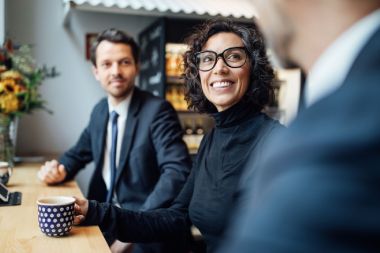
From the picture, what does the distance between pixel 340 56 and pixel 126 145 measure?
168cm

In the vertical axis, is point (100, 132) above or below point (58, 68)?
below

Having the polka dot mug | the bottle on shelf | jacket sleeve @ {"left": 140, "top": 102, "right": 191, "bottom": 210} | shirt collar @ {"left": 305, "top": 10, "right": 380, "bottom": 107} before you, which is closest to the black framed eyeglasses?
jacket sleeve @ {"left": 140, "top": 102, "right": 191, "bottom": 210}

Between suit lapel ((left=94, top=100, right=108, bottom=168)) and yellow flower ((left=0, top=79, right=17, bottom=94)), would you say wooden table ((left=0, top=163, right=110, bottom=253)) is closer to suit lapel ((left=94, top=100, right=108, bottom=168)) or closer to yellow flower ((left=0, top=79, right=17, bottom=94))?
suit lapel ((left=94, top=100, right=108, bottom=168))

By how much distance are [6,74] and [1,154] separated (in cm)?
46

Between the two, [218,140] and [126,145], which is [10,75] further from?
[218,140]

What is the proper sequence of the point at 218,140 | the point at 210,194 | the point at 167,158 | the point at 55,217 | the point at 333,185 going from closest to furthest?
the point at 333,185, the point at 55,217, the point at 210,194, the point at 218,140, the point at 167,158

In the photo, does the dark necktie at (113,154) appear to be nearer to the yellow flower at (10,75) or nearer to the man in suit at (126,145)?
the man in suit at (126,145)

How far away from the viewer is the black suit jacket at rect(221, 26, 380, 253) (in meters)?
0.34

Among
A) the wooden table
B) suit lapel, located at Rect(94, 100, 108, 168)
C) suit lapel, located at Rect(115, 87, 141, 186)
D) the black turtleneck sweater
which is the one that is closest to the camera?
the wooden table

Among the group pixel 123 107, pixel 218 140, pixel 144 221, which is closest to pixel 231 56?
pixel 218 140

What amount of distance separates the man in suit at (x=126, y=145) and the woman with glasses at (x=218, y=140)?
28 cm

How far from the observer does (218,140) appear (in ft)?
4.63

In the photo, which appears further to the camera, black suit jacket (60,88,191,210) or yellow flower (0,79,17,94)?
yellow flower (0,79,17,94)

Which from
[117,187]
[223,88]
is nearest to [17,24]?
[117,187]
